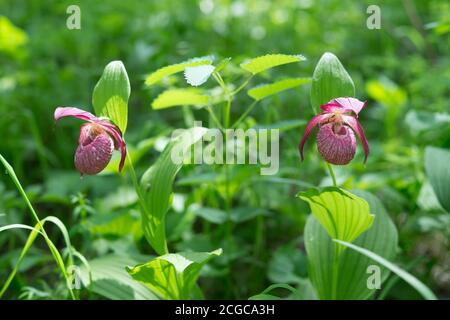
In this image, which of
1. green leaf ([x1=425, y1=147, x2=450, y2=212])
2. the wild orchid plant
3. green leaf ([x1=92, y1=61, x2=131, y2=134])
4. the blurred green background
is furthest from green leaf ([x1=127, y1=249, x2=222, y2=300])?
green leaf ([x1=425, y1=147, x2=450, y2=212])

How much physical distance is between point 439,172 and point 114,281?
805mm

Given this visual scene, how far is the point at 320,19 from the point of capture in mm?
2367

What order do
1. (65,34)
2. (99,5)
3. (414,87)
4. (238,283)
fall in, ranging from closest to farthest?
(238,283) < (414,87) < (65,34) < (99,5)

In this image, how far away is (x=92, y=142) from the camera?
3.24ft

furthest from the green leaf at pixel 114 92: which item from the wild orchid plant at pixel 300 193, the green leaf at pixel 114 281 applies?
the green leaf at pixel 114 281

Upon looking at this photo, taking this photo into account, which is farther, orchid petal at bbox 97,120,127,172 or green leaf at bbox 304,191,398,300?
green leaf at bbox 304,191,398,300

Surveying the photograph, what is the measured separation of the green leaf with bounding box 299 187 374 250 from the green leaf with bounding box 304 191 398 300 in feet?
0.35

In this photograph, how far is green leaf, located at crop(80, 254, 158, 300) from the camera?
3.80 feet

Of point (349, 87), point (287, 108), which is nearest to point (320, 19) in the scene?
point (287, 108)

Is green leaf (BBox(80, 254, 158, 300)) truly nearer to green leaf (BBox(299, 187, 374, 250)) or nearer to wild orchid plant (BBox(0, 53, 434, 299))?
wild orchid plant (BBox(0, 53, 434, 299))

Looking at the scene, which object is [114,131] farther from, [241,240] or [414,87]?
[414,87]

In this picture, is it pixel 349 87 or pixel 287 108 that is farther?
pixel 287 108

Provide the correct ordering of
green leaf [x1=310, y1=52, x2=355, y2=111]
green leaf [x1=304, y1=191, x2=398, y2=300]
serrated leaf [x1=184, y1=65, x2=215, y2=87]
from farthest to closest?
green leaf [x1=304, y1=191, x2=398, y2=300]
green leaf [x1=310, y1=52, x2=355, y2=111]
serrated leaf [x1=184, y1=65, x2=215, y2=87]

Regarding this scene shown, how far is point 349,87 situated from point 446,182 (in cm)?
38
